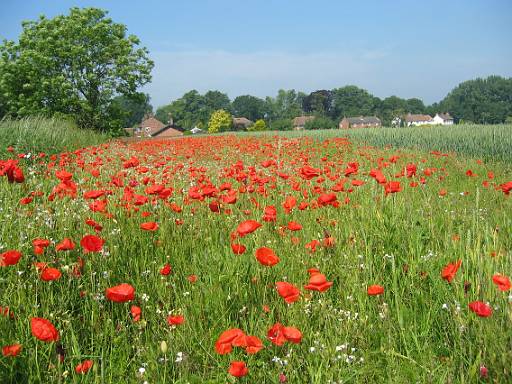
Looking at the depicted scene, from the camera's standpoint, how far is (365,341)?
6.82 ft

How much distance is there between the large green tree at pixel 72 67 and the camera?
30.8 m

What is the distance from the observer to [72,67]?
32.0 metres

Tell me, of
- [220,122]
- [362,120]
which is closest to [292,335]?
[220,122]

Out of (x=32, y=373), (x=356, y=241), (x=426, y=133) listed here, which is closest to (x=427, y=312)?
(x=356, y=241)

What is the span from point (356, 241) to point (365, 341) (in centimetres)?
107

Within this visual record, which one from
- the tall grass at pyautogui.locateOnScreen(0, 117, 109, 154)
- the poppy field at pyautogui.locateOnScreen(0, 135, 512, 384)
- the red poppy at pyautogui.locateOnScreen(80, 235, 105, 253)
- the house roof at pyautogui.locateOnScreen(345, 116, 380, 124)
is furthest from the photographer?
the house roof at pyautogui.locateOnScreen(345, 116, 380, 124)

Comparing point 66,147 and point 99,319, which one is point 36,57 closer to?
point 66,147

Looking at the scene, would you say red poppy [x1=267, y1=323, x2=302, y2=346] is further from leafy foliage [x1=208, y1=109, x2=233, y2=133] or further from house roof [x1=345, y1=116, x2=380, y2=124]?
house roof [x1=345, y1=116, x2=380, y2=124]

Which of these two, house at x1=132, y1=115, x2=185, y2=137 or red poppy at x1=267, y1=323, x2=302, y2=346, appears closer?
red poppy at x1=267, y1=323, x2=302, y2=346

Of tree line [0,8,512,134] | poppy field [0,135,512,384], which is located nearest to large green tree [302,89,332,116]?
tree line [0,8,512,134]

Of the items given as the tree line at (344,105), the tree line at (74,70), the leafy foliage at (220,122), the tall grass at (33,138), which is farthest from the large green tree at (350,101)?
the tall grass at (33,138)

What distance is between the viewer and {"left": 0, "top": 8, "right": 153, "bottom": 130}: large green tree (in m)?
30.8

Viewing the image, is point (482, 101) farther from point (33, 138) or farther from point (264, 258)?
point (264, 258)

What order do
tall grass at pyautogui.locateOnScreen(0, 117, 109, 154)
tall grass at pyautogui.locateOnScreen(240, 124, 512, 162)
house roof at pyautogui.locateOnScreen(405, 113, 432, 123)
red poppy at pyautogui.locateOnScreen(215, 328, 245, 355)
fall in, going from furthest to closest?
house roof at pyautogui.locateOnScreen(405, 113, 432, 123)
tall grass at pyautogui.locateOnScreen(240, 124, 512, 162)
tall grass at pyautogui.locateOnScreen(0, 117, 109, 154)
red poppy at pyautogui.locateOnScreen(215, 328, 245, 355)
